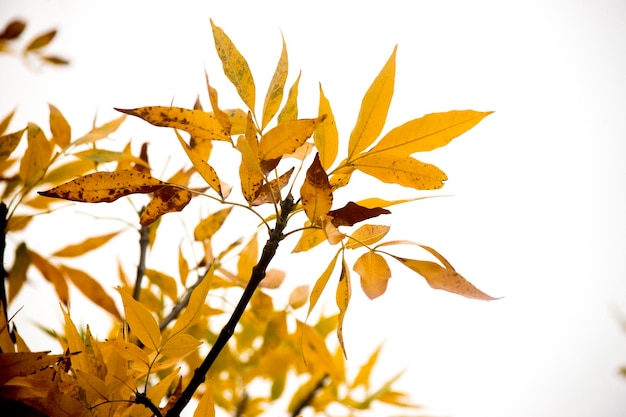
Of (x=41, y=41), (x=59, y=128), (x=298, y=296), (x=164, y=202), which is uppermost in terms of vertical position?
(x=41, y=41)

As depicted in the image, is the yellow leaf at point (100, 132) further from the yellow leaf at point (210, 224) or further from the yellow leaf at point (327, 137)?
the yellow leaf at point (327, 137)

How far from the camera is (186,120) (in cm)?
27

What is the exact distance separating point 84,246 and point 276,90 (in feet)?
1.06

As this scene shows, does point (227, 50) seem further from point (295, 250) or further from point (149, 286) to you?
point (149, 286)

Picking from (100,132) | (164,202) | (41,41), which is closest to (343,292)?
(164,202)

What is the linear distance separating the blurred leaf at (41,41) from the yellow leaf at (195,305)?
62 cm

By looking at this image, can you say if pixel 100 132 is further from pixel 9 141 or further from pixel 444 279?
pixel 444 279

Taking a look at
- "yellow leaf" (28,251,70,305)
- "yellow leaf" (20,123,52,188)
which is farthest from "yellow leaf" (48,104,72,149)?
"yellow leaf" (28,251,70,305)

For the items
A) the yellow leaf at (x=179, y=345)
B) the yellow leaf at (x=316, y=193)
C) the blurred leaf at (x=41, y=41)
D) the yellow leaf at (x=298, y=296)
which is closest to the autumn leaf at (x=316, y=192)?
the yellow leaf at (x=316, y=193)

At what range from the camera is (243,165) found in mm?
267

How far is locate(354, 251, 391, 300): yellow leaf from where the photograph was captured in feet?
0.92

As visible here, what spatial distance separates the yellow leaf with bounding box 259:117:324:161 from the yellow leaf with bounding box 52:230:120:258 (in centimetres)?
31

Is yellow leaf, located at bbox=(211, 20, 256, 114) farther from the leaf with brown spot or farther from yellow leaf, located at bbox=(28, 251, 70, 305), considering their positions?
yellow leaf, located at bbox=(28, 251, 70, 305)

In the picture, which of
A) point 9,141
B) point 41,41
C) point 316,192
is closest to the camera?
point 316,192
